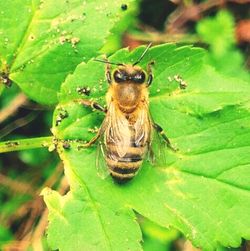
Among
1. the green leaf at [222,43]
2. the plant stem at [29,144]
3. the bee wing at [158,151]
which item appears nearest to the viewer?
the bee wing at [158,151]

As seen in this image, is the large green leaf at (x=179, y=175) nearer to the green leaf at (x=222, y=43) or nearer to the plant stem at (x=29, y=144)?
the plant stem at (x=29, y=144)

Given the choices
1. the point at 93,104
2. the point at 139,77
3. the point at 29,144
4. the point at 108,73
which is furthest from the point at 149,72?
the point at 29,144

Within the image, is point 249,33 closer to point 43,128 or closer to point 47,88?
point 43,128

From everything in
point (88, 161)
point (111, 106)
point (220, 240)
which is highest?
point (111, 106)

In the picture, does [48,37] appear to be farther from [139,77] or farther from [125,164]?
[125,164]

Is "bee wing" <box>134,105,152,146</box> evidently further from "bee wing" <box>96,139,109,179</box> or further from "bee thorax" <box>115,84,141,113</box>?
"bee wing" <box>96,139,109,179</box>

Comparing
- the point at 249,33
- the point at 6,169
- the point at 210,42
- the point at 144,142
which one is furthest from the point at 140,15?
the point at 144,142

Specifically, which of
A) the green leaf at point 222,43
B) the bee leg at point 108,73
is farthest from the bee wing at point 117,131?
the green leaf at point 222,43
